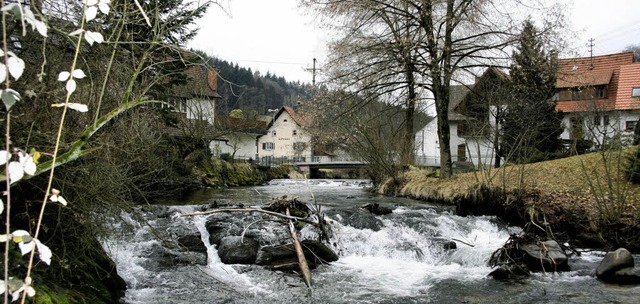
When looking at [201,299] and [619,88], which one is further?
[619,88]

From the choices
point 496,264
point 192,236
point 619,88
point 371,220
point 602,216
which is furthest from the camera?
point 619,88

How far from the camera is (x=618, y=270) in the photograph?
7.74 m

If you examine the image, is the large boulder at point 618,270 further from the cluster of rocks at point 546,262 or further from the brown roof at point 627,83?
the brown roof at point 627,83

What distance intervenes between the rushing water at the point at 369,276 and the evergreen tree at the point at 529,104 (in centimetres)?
471

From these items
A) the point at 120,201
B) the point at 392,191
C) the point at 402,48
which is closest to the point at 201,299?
the point at 120,201

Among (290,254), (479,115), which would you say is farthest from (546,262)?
(479,115)

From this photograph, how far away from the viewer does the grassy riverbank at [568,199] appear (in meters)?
10.2

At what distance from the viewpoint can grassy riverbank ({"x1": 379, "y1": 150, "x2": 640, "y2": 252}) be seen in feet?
33.3

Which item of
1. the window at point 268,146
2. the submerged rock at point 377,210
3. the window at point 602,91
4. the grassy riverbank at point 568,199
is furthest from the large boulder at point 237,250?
the window at point 268,146

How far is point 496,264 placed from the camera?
8.78m

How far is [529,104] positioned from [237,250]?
1849 cm

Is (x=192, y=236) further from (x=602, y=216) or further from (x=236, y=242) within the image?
(x=602, y=216)

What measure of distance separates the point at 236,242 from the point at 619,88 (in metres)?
39.4

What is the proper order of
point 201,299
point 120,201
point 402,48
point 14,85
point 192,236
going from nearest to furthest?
1. point 14,85
2. point 120,201
3. point 201,299
4. point 192,236
5. point 402,48
